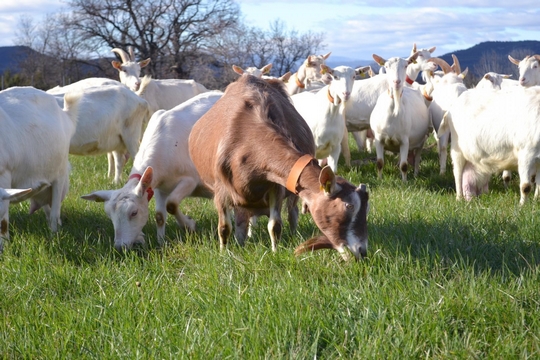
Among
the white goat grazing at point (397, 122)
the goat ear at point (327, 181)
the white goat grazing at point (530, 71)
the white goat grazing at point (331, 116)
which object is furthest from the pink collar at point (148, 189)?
the white goat grazing at point (530, 71)

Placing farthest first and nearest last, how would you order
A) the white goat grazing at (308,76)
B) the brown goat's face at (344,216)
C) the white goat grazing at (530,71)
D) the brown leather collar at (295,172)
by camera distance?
the white goat grazing at (308,76) < the white goat grazing at (530,71) < the brown leather collar at (295,172) < the brown goat's face at (344,216)

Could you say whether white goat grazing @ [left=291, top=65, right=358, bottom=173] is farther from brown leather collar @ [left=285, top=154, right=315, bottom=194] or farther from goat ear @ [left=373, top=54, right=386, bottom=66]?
brown leather collar @ [left=285, top=154, right=315, bottom=194]

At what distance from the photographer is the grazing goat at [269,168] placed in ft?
14.8

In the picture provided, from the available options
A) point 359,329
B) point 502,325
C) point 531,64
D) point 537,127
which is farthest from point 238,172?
point 531,64

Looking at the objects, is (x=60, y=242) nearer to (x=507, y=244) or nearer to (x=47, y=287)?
(x=47, y=287)

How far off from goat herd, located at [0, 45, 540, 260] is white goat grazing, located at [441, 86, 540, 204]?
0.5 inches

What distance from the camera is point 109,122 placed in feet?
33.3

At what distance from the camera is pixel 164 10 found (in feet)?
131

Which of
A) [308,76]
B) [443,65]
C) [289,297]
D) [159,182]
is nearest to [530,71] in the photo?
[443,65]

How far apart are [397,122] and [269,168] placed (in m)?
5.83

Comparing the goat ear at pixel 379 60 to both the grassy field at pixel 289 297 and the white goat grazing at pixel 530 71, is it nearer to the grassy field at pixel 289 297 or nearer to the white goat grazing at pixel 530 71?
the white goat grazing at pixel 530 71

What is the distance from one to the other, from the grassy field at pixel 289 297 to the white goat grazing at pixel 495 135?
1.21m

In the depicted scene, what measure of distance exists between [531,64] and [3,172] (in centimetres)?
870

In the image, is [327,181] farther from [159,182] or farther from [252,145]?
[159,182]
